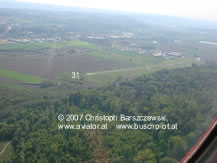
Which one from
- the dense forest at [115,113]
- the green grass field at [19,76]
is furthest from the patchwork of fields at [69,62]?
the dense forest at [115,113]

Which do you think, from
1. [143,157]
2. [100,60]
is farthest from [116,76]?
[143,157]

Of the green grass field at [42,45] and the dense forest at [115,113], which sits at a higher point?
the green grass field at [42,45]

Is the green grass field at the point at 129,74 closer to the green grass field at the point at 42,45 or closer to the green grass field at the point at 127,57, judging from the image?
the green grass field at the point at 127,57

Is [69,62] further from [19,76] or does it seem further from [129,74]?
[129,74]

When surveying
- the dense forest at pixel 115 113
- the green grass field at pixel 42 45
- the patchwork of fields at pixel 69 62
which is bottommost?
the dense forest at pixel 115 113

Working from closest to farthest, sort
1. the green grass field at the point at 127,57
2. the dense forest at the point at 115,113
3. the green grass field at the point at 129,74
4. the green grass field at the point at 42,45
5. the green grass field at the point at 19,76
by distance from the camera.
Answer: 1. the dense forest at the point at 115,113
2. the green grass field at the point at 19,76
3. the green grass field at the point at 129,74
4. the green grass field at the point at 42,45
5. the green grass field at the point at 127,57

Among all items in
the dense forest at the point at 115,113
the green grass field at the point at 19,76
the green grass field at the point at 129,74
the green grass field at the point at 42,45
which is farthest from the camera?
the green grass field at the point at 42,45

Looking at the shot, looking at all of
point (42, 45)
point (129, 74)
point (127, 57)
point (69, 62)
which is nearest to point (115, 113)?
point (129, 74)

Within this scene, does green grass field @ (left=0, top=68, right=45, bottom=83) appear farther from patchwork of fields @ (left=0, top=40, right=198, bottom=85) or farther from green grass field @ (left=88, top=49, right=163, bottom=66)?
green grass field @ (left=88, top=49, right=163, bottom=66)
